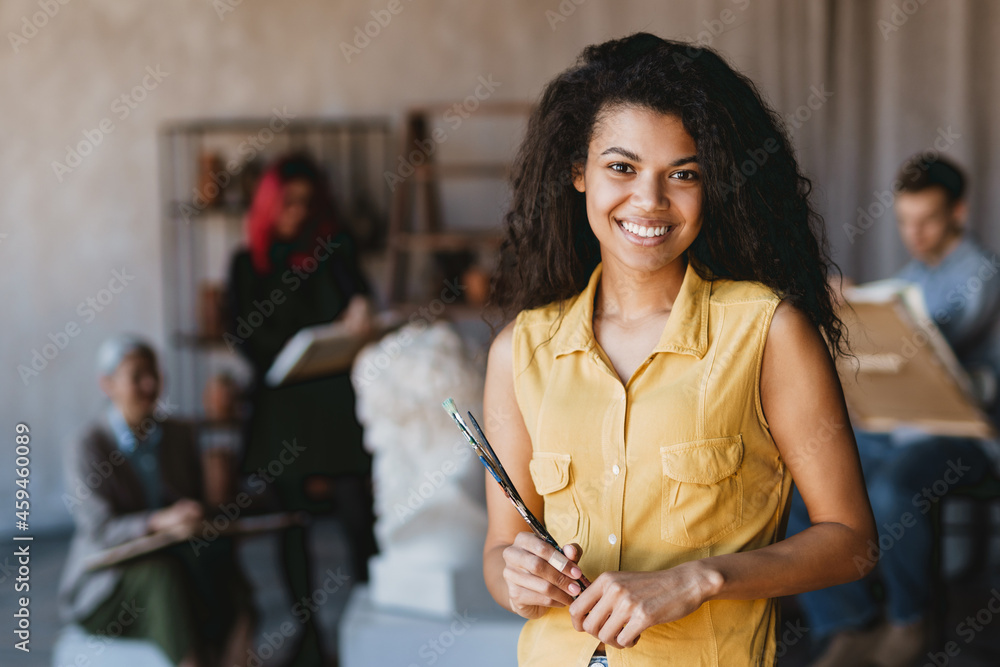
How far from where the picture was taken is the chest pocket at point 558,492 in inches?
44.7

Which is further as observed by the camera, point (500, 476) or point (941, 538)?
point (941, 538)

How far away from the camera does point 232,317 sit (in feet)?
14.2

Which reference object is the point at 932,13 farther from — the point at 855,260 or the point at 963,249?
the point at 963,249

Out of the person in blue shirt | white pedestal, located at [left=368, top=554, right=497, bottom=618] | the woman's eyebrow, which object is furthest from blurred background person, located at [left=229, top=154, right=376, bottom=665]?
the woman's eyebrow

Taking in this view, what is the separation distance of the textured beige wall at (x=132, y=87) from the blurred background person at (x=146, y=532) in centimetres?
230

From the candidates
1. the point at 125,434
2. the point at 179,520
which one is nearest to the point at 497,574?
the point at 179,520

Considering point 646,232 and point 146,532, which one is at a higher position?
point 646,232

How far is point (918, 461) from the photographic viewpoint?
302 cm

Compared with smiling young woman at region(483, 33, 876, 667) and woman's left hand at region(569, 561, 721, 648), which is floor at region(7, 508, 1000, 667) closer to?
smiling young woman at region(483, 33, 876, 667)

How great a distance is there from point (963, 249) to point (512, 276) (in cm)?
264

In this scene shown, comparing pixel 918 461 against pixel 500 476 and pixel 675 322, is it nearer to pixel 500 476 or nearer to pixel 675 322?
pixel 675 322

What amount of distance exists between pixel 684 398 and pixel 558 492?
0.21 metres

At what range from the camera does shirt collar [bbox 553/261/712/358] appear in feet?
3.58

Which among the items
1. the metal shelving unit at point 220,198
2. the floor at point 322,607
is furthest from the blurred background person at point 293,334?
the metal shelving unit at point 220,198
